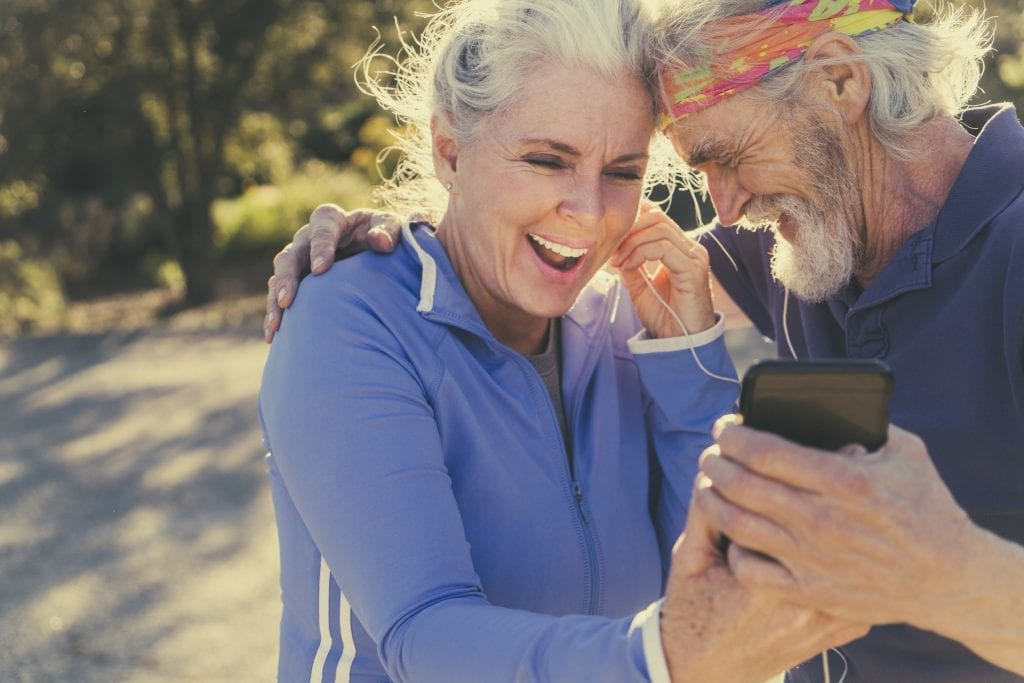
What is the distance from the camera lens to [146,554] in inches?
219

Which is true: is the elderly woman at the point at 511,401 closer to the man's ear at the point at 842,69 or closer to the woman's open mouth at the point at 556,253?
the woman's open mouth at the point at 556,253

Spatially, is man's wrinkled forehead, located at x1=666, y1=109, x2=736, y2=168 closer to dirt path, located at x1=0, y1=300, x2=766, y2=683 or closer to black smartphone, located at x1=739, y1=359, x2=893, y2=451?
black smartphone, located at x1=739, y1=359, x2=893, y2=451

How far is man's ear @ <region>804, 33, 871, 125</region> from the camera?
84.7 inches

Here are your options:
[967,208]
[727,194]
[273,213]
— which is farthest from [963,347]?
[273,213]

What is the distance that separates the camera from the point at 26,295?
40.5 feet

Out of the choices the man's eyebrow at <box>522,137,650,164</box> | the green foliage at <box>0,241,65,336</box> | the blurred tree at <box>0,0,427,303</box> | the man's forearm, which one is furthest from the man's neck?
the green foliage at <box>0,241,65,336</box>

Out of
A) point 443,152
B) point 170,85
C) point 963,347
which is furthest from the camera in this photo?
point 170,85

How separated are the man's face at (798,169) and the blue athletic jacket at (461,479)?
1.04ft

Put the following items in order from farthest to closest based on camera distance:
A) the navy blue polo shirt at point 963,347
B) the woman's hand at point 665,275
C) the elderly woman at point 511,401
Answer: the woman's hand at point 665,275 → the navy blue polo shirt at point 963,347 → the elderly woman at point 511,401

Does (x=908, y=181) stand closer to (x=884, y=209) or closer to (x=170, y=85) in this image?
(x=884, y=209)

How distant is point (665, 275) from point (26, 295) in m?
11.4

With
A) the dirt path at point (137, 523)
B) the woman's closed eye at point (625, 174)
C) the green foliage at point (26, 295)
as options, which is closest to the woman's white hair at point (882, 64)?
the woman's closed eye at point (625, 174)

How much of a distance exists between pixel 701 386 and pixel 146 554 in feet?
13.2

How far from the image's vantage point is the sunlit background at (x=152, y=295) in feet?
16.5
